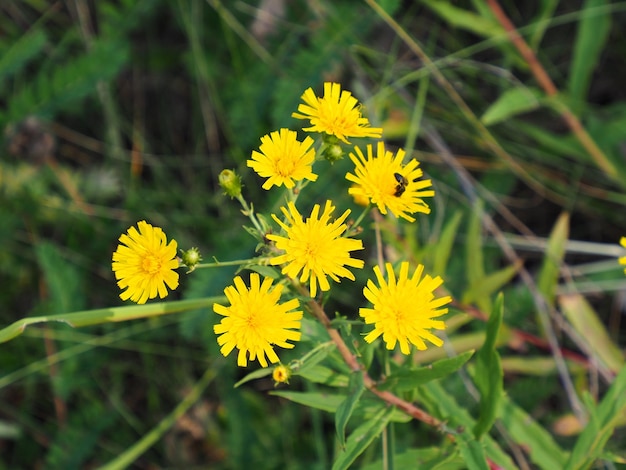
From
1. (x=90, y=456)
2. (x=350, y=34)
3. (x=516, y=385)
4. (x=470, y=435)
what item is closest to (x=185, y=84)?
(x=350, y=34)

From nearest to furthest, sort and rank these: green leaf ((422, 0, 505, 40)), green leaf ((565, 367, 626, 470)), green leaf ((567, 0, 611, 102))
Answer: green leaf ((565, 367, 626, 470)) < green leaf ((422, 0, 505, 40)) < green leaf ((567, 0, 611, 102))

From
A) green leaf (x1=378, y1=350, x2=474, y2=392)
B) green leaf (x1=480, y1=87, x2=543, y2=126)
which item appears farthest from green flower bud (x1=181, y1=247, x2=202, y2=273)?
green leaf (x1=480, y1=87, x2=543, y2=126)

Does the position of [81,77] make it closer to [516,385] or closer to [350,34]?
[350,34]

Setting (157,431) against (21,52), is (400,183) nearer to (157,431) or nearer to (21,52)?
(157,431)

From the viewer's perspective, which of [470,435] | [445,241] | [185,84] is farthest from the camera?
[185,84]

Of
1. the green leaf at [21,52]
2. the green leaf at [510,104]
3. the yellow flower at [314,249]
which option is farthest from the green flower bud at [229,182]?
the green leaf at [21,52]

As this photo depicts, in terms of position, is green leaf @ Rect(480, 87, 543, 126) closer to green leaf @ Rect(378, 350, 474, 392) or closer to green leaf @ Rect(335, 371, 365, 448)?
green leaf @ Rect(378, 350, 474, 392)

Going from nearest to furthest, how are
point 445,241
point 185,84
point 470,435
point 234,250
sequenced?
point 470,435 < point 445,241 < point 234,250 < point 185,84
